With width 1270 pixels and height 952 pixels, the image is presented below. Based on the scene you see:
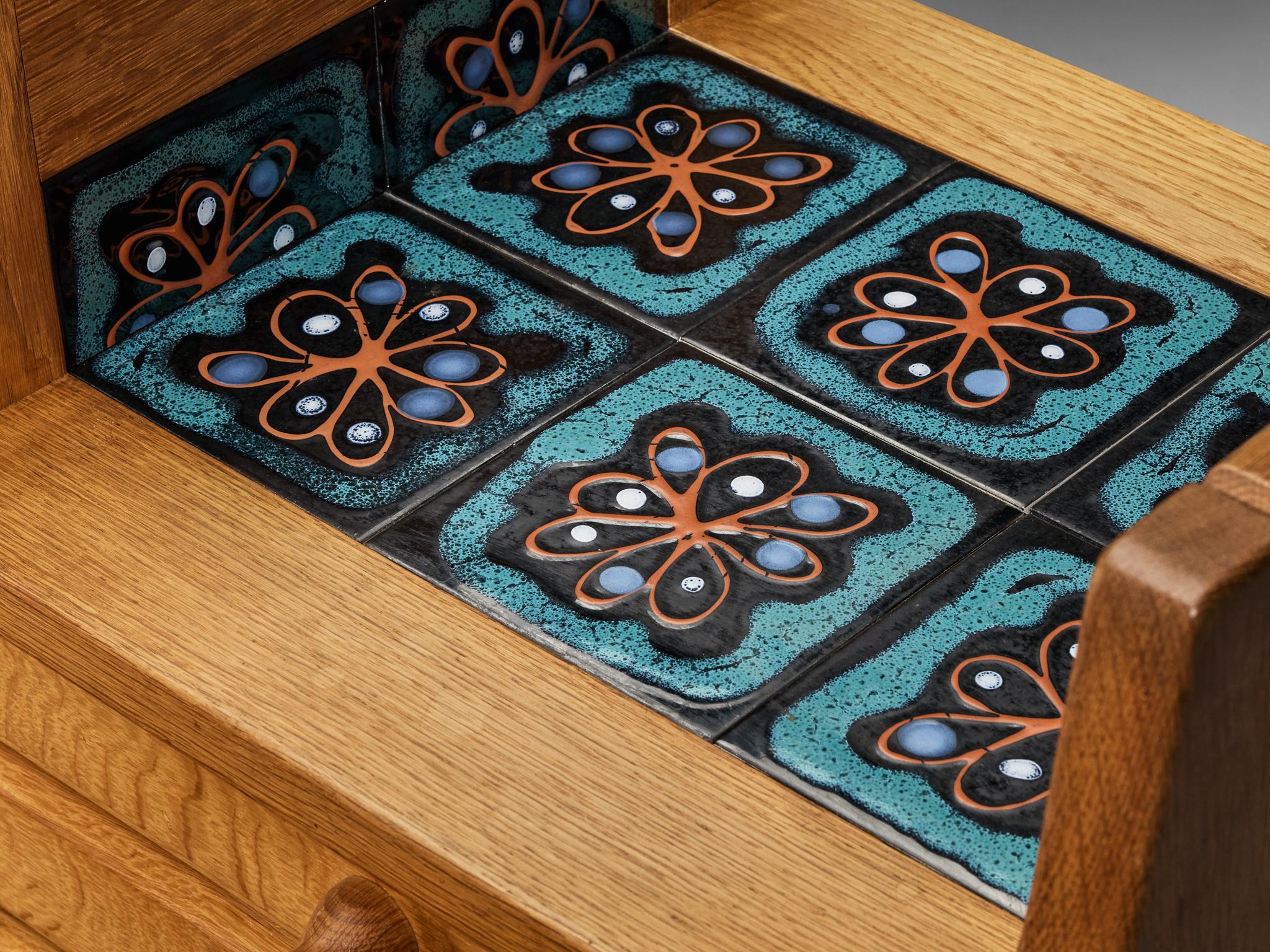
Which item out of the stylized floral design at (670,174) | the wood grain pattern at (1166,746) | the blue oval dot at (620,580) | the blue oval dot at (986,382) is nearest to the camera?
the wood grain pattern at (1166,746)

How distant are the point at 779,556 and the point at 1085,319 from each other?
0.25 meters

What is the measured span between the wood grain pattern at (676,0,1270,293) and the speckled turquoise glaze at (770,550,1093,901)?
27 centimetres

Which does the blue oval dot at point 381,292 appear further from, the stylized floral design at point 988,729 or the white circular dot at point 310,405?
the stylized floral design at point 988,729

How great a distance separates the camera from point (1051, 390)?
36.7 inches

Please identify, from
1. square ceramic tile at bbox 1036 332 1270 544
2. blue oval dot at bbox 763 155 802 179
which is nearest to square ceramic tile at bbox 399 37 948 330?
blue oval dot at bbox 763 155 802 179

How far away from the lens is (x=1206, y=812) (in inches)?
21.0

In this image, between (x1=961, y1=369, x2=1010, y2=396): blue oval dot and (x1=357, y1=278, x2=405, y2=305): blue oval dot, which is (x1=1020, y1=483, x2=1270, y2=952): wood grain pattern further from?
(x1=357, y1=278, x2=405, y2=305): blue oval dot

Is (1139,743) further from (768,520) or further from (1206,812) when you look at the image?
(768,520)

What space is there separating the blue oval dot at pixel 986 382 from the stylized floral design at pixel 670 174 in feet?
0.58

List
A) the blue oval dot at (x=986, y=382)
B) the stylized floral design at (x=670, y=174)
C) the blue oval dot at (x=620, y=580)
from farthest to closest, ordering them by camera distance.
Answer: the stylized floral design at (x=670, y=174), the blue oval dot at (x=986, y=382), the blue oval dot at (x=620, y=580)

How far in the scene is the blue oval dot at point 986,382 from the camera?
0.93 metres

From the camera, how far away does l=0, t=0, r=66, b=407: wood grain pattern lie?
0.85 meters

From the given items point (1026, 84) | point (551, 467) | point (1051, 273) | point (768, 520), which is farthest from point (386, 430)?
point (1026, 84)

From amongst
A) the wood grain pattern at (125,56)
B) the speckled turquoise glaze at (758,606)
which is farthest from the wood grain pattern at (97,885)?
the wood grain pattern at (125,56)
